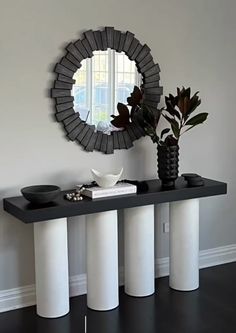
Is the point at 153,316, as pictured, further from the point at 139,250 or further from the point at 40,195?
the point at 40,195

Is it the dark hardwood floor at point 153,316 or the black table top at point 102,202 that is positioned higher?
the black table top at point 102,202

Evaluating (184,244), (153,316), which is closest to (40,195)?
(153,316)

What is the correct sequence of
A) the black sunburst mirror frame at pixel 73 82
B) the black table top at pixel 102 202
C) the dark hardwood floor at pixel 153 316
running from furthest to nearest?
the black sunburst mirror frame at pixel 73 82, the dark hardwood floor at pixel 153 316, the black table top at pixel 102 202

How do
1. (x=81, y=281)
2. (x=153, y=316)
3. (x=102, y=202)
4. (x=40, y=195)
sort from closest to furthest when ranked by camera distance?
(x=40, y=195) < (x=102, y=202) < (x=153, y=316) < (x=81, y=281)

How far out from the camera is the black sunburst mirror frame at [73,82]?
372 centimetres

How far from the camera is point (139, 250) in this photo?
12.9ft

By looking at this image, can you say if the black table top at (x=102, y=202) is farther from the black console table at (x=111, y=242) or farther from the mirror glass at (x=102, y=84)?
the mirror glass at (x=102, y=84)

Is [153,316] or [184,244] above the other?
[184,244]

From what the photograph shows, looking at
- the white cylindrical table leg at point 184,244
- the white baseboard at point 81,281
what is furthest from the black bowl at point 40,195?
the white cylindrical table leg at point 184,244

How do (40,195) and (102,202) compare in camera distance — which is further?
(102,202)

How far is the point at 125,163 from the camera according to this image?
13.5ft

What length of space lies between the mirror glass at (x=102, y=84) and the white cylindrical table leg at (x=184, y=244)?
90 centimetres

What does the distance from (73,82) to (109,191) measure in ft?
2.75

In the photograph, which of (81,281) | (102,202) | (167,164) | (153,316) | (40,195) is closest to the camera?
(40,195)
